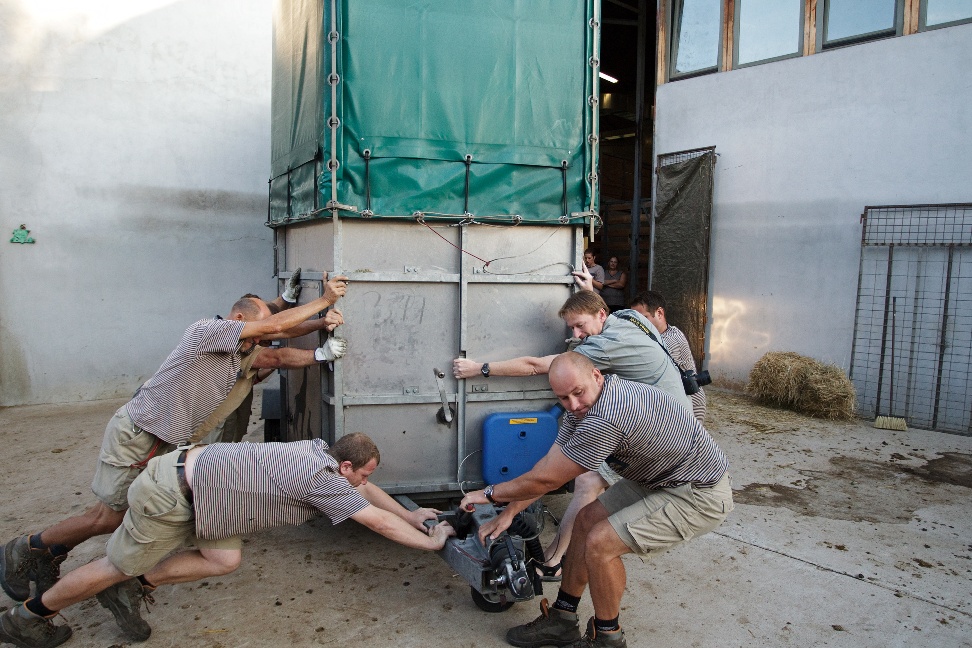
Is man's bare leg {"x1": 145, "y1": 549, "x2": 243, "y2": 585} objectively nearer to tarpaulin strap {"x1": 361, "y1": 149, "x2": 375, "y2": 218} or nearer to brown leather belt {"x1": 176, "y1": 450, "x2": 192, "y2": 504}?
brown leather belt {"x1": 176, "y1": 450, "x2": 192, "y2": 504}

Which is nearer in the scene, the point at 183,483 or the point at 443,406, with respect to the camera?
the point at 183,483

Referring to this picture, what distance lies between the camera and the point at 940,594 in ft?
12.9

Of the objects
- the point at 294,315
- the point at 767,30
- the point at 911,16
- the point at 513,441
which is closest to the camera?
the point at 294,315

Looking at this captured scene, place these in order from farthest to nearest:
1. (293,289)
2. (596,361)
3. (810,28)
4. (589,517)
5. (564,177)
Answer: (810,28)
(293,289)
(564,177)
(596,361)
(589,517)

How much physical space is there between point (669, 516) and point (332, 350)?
2.06 m

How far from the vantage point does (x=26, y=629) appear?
10.7 ft

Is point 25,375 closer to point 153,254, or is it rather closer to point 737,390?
point 153,254

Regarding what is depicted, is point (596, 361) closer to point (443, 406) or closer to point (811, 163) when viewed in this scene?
point (443, 406)

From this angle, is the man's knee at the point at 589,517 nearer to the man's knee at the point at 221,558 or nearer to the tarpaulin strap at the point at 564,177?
the man's knee at the point at 221,558

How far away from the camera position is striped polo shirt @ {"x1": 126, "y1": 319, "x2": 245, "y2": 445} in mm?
3828

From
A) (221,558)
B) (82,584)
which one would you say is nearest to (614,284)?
(221,558)

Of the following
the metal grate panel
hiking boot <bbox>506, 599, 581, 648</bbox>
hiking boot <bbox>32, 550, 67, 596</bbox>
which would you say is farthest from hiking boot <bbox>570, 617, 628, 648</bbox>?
the metal grate panel

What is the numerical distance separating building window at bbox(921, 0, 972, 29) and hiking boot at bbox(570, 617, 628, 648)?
7215 millimetres

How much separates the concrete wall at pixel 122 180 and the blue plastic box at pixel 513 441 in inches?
226
